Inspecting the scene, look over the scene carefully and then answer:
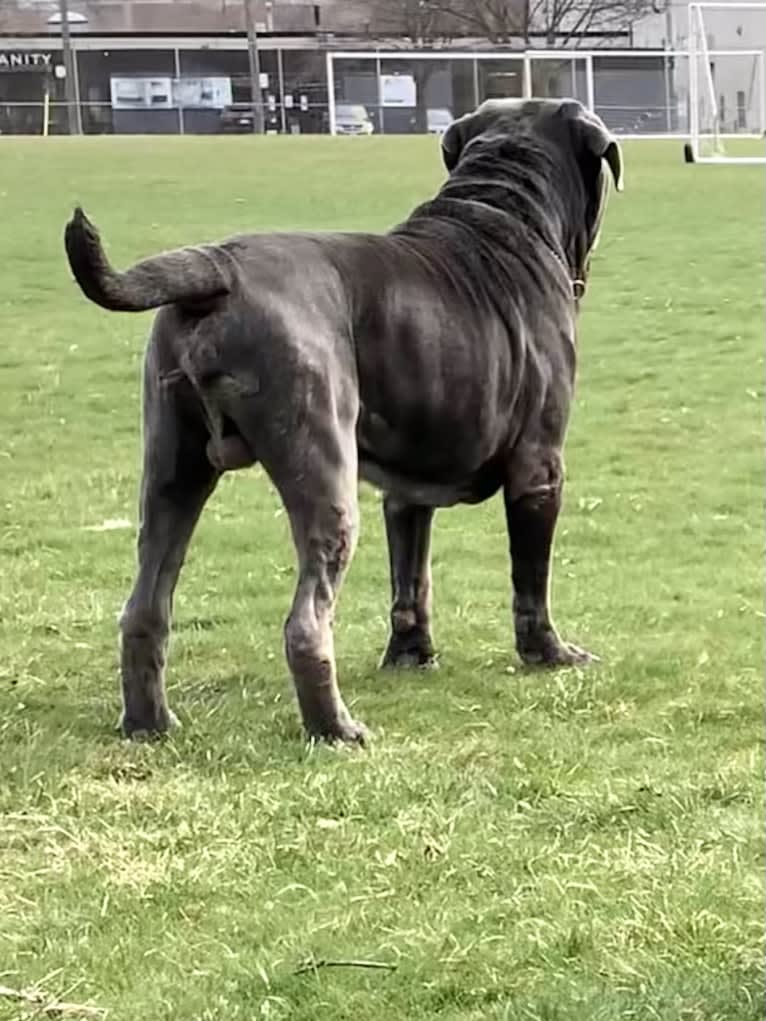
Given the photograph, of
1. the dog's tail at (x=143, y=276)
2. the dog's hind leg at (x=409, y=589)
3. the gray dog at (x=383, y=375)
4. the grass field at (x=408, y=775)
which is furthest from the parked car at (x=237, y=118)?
the dog's tail at (x=143, y=276)

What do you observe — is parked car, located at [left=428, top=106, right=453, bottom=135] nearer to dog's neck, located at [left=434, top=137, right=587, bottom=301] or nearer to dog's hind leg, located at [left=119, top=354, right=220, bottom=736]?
dog's neck, located at [left=434, top=137, right=587, bottom=301]

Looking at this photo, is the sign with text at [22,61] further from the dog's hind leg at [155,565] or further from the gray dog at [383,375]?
the dog's hind leg at [155,565]

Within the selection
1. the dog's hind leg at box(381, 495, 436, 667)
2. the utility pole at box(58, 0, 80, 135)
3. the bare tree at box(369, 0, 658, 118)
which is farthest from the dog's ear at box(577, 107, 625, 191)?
the bare tree at box(369, 0, 658, 118)

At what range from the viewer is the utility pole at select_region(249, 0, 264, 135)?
218ft

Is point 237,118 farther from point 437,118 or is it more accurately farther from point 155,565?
point 155,565

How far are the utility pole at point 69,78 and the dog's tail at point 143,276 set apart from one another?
64.1m

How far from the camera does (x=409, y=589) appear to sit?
6.33 m

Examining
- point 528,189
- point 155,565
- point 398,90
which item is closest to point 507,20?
point 398,90

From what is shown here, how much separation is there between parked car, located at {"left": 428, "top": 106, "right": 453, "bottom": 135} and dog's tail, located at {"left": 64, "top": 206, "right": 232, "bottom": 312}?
51.1 m

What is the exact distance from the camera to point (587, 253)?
259 inches

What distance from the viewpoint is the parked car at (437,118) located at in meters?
55.5

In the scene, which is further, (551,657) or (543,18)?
(543,18)

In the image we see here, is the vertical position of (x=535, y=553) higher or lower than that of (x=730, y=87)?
lower

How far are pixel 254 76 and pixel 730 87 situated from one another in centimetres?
3381
